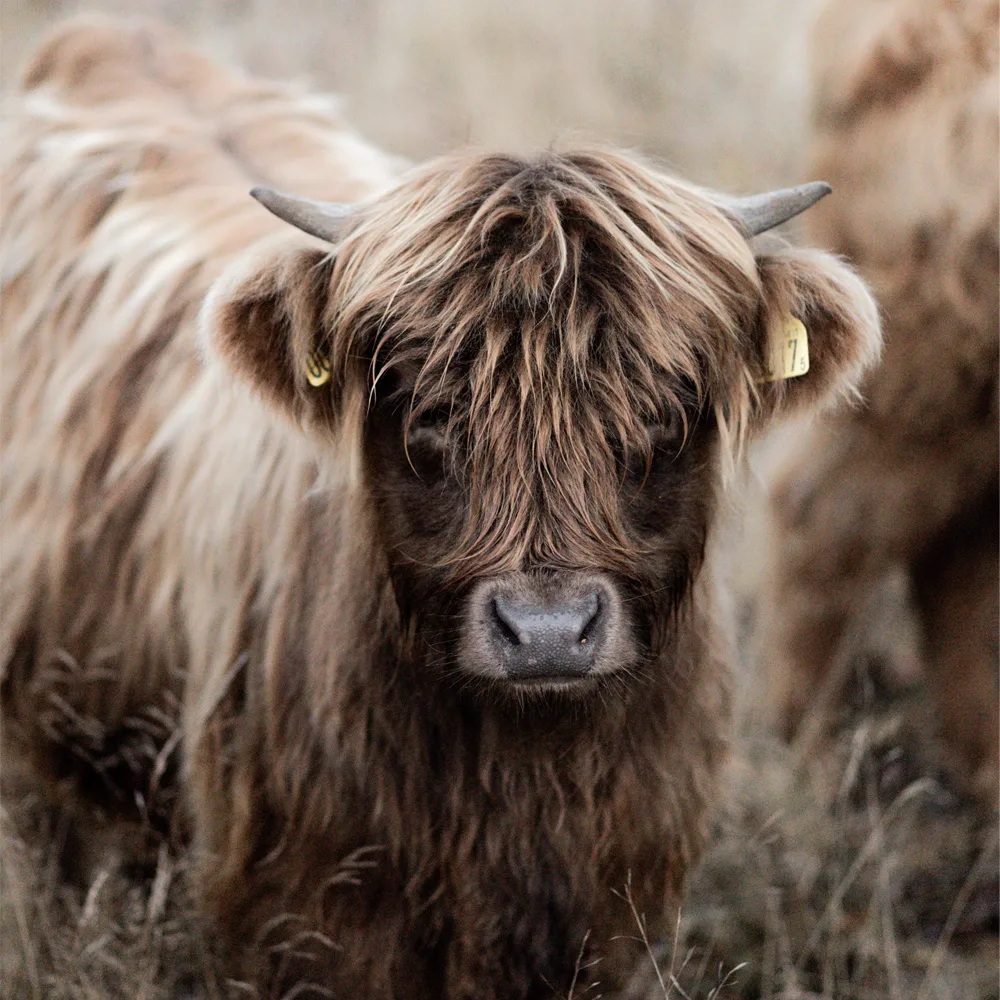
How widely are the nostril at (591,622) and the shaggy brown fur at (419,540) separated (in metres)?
0.05

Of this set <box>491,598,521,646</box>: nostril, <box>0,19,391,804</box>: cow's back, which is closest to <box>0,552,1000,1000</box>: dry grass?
<box>0,19,391,804</box>: cow's back

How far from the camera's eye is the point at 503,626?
6.76 feet

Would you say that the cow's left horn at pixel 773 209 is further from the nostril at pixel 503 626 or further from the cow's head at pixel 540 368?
the nostril at pixel 503 626

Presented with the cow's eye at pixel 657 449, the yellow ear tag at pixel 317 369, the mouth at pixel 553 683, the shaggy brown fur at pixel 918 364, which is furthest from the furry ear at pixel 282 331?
the shaggy brown fur at pixel 918 364

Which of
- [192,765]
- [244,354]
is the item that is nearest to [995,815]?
[192,765]

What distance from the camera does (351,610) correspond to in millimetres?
2482

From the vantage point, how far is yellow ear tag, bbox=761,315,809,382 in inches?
92.7

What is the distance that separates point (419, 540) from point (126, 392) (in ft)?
4.11

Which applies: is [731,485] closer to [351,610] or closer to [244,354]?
[351,610]

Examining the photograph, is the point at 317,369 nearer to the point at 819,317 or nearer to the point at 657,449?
the point at 657,449

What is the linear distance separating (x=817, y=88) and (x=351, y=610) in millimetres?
2332

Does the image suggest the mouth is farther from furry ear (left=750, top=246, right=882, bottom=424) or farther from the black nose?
furry ear (left=750, top=246, right=882, bottom=424)

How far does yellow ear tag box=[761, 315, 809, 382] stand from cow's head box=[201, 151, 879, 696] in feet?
0.07

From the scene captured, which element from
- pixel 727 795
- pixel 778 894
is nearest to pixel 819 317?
pixel 727 795
